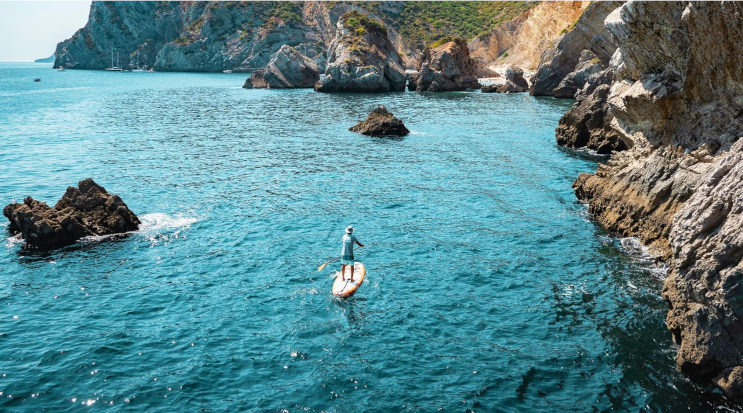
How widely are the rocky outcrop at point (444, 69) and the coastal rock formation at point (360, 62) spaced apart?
562 centimetres

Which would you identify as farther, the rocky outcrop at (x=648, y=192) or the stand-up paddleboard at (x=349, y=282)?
the rocky outcrop at (x=648, y=192)

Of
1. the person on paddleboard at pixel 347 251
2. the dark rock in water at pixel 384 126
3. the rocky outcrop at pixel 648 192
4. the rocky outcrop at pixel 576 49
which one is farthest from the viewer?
the rocky outcrop at pixel 576 49

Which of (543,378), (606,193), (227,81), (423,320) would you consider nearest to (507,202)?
(606,193)

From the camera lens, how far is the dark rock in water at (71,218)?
1281 inches

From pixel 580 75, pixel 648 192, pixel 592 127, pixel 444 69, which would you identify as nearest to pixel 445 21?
pixel 444 69

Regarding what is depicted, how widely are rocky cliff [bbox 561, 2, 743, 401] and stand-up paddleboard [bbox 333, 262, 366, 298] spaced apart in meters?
13.1

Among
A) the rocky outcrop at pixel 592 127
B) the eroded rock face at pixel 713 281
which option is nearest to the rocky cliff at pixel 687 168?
the eroded rock face at pixel 713 281

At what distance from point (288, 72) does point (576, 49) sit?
6637 cm

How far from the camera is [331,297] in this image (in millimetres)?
26484

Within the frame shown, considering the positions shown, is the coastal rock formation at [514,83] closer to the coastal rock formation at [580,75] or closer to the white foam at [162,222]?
the coastal rock formation at [580,75]

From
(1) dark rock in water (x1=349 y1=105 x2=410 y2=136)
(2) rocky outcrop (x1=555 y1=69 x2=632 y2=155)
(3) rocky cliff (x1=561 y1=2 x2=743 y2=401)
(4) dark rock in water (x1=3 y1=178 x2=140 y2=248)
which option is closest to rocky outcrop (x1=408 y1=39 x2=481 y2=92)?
(1) dark rock in water (x1=349 y1=105 x2=410 y2=136)

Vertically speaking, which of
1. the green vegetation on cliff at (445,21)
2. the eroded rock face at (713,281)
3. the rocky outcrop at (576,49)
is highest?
the green vegetation on cliff at (445,21)

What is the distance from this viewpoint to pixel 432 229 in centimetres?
3538

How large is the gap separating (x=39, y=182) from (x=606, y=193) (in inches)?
1666
